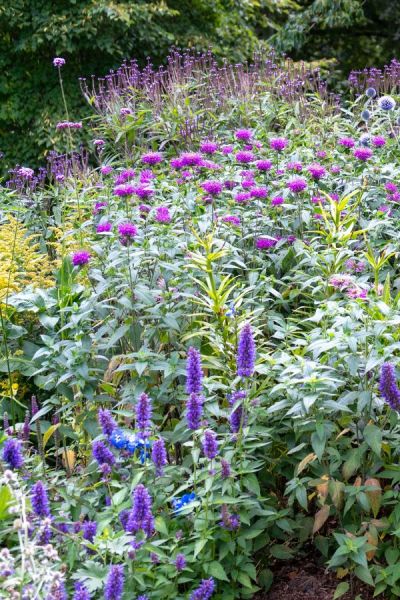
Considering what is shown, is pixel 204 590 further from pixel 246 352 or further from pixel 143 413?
pixel 246 352

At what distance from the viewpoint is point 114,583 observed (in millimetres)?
2170

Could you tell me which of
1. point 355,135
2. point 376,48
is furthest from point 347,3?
point 355,135

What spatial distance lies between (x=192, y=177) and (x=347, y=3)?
10.4 m

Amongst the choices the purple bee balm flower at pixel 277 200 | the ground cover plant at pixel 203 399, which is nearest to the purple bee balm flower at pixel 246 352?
the ground cover plant at pixel 203 399

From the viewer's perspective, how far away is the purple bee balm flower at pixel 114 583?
7.11 ft


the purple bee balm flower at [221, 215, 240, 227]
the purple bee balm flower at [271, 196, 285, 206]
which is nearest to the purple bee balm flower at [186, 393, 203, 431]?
the purple bee balm flower at [221, 215, 240, 227]

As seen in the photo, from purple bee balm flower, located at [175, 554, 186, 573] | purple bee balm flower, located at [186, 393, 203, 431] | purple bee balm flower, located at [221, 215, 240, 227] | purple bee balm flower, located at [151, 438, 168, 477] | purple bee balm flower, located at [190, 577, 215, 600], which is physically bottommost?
purple bee balm flower, located at [190, 577, 215, 600]

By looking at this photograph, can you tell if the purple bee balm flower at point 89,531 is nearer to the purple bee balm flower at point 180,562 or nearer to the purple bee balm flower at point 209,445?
the purple bee balm flower at point 180,562

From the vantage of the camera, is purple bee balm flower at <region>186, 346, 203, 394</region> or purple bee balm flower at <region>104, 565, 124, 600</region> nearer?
purple bee balm flower at <region>104, 565, 124, 600</region>

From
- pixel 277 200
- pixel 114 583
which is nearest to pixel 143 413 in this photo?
pixel 114 583

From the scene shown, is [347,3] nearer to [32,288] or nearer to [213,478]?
[32,288]

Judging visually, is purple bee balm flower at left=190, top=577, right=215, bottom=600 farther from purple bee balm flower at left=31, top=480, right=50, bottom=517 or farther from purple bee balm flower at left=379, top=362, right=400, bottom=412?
purple bee balm flower at left=379, top=362, right=400, bottom=412

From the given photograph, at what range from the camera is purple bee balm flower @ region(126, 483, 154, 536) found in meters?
2.38

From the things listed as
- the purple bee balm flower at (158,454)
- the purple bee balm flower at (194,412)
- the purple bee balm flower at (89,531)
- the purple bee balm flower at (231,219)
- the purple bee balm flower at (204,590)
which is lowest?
the purple bee balm flower at (204,590)
